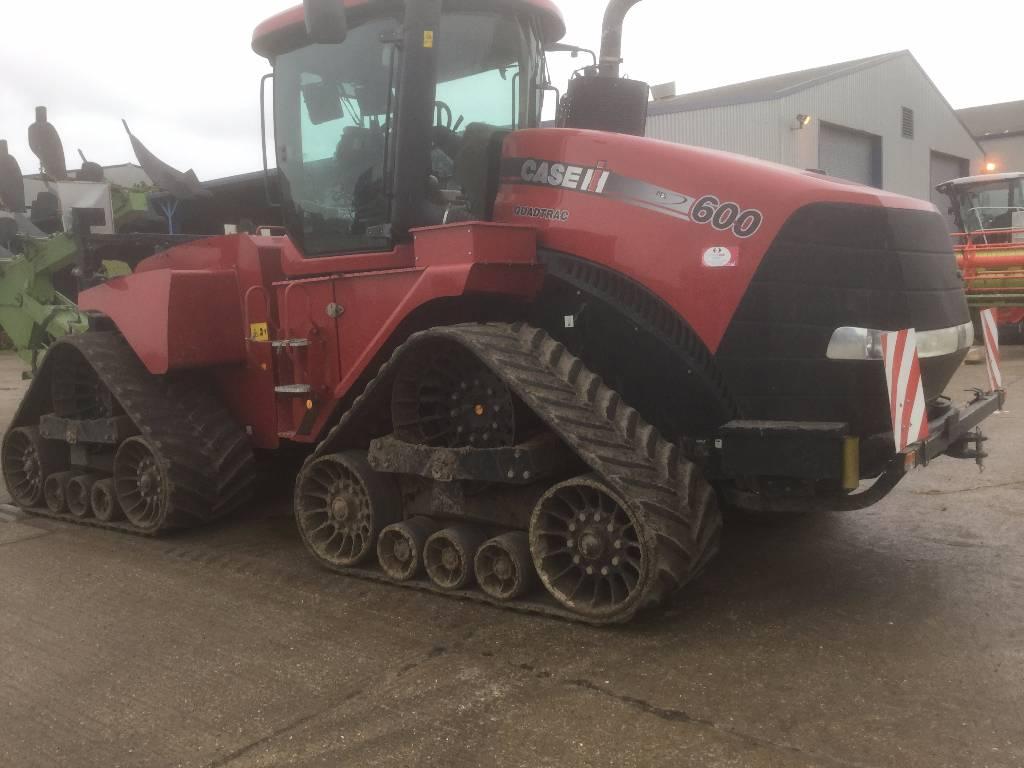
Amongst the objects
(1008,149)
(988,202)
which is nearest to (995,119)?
(1008,149)

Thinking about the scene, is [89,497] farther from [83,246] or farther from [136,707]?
[136,707]

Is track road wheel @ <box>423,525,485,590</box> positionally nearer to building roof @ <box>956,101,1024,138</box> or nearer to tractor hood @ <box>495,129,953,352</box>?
tractor hood @ <box>495,129,953,352</box>

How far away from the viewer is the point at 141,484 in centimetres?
557

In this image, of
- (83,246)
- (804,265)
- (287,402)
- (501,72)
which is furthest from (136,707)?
(83,246)

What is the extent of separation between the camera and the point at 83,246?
6422mm

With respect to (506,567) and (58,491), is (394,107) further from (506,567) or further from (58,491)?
(58,491)

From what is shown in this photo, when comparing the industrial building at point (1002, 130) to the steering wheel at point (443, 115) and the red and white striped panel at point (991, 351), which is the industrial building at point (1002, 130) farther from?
the steering wheel at point (443, 115)

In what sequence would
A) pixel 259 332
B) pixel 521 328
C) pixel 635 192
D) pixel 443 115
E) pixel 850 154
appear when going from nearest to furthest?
pixel 635 192 < pixel 521 328 < pixel 443 115 < pixel 259 332 < pixel 850 154

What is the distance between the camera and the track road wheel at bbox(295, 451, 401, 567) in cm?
451

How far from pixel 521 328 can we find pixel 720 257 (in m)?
0.88

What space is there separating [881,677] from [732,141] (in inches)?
920

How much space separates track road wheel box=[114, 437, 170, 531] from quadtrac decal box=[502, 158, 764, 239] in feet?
8.57

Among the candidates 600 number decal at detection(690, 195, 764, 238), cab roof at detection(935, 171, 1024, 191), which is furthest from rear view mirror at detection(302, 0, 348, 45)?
cab roof at detection(935, 171, 1024, 191)

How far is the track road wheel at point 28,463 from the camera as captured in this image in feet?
20.5
